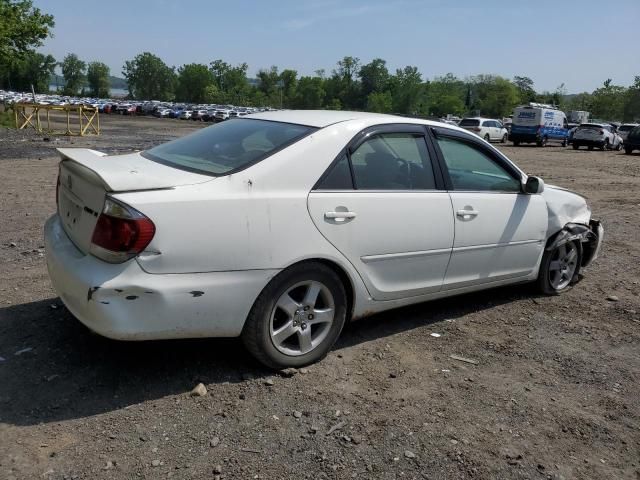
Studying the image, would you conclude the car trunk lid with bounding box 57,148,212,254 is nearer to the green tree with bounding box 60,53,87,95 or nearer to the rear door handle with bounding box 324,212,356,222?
the rear door handle with bounding box 324,212,356,222

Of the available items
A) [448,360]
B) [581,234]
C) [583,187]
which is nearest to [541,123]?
[583,187]

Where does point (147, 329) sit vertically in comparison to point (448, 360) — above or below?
above

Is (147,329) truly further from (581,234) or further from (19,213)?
(19,213)

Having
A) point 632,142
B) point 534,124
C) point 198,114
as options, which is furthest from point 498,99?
point 632,142

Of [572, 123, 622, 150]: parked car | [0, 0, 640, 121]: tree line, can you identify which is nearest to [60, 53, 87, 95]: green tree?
[0, 0, 640, 121]: tree line

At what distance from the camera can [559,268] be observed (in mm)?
5383

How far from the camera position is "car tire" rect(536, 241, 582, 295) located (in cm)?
523

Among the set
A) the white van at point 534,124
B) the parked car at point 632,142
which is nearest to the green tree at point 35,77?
the white van at point 534,124

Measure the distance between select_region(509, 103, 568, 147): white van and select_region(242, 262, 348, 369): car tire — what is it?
32808 millimetres

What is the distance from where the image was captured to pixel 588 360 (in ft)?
13.4

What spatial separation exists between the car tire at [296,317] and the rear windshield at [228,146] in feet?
2.42

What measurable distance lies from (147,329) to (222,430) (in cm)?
65

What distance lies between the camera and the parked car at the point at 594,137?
32.5 metres

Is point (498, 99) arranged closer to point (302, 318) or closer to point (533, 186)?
point (533, 186)
